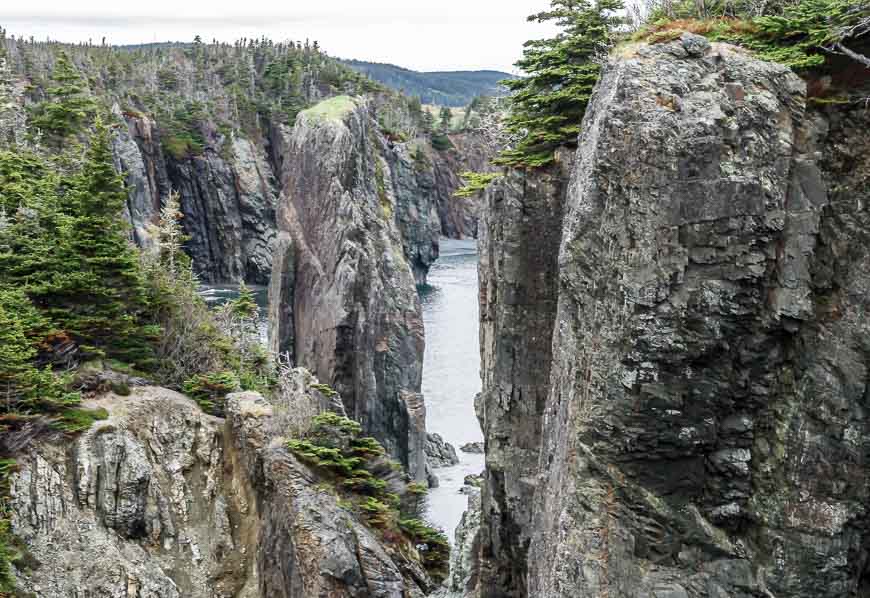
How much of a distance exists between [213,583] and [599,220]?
743 inches

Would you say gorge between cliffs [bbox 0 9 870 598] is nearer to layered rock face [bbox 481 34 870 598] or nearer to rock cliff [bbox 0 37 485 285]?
layered rock face [bbox 481 34 870 598]

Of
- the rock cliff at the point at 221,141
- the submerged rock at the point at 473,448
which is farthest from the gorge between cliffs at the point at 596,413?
the rock cliff at the point at 221,141

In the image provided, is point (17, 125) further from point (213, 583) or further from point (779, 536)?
point (779, 536)

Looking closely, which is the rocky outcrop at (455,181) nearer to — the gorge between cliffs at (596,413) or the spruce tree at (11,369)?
the gorge between cliffs at (596,413)

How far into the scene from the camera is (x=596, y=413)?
47.1ft

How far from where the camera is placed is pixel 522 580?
66.7 ft

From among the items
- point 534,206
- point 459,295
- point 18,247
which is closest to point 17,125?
point 18,247

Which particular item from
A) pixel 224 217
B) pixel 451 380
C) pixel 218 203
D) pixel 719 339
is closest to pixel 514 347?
pixel 719 339

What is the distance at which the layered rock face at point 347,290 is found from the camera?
57344mm

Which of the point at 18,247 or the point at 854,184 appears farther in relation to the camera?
the point at 18,247

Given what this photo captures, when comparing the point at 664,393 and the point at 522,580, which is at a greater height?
the point at 664,393

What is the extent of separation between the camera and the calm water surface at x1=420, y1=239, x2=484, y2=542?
5309cm

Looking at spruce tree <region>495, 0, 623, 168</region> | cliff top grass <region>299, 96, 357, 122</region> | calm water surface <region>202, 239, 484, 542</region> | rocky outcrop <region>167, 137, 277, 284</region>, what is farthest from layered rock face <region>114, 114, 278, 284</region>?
spruce tree <region>495, 0, 623, 168</region>

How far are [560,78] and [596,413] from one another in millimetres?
8452
